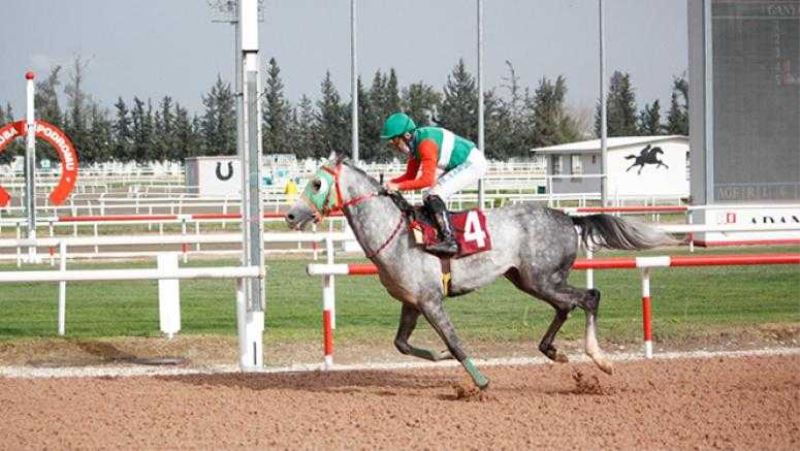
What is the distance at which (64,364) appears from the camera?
1105 cm

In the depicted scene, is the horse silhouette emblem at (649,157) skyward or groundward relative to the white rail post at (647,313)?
skyward

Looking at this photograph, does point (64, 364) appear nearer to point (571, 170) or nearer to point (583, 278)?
point (583, 278)

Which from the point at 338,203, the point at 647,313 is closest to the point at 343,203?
the point at 338,203

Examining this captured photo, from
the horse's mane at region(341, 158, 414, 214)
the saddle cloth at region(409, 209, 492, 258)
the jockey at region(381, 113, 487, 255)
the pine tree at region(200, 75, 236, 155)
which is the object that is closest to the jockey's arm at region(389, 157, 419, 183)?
the jockey at region(381, 113, 487, 255)

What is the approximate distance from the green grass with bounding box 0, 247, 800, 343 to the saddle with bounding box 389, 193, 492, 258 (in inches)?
127

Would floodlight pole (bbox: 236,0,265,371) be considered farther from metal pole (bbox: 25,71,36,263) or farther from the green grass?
metal pole (bbox: 25,71,36,263)

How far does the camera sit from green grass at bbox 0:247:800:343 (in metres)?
12.4

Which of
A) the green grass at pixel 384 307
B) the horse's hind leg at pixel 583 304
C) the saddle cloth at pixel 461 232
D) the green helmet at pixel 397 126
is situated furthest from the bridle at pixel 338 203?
the green grass at pixel 384 307

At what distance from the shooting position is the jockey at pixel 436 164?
8570mm

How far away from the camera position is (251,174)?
10.2m

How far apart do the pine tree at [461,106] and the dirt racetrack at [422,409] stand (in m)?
34.2

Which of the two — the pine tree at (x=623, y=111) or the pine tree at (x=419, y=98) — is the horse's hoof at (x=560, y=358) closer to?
the pine tree at (x=419, y=98)

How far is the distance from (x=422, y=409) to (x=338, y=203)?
1523mm

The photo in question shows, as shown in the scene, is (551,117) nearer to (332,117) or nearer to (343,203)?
→ (332,117)
